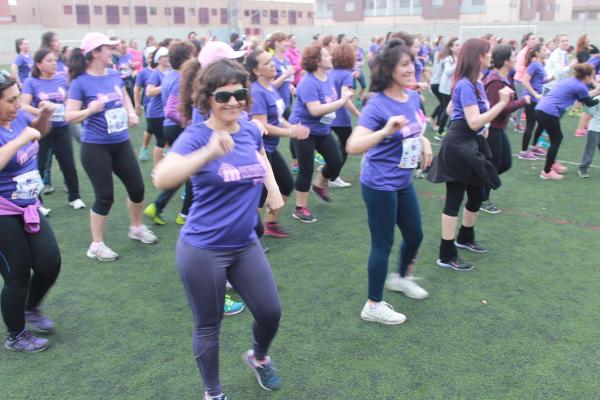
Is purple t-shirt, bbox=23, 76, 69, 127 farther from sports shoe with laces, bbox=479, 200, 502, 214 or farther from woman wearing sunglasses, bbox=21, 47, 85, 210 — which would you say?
sports shoe with laces, bbox=479, 200, 502, 214

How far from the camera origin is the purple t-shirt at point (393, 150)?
359cm

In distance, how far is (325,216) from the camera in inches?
255

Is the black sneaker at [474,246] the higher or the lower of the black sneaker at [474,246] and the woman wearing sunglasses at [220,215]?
the lower

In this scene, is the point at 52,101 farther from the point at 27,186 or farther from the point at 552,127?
the point at 552,127

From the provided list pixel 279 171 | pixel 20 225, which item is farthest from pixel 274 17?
pixel 20 225

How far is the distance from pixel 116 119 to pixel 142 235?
1349mm

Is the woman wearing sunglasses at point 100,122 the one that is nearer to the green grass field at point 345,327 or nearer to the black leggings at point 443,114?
the green grass field at point 345,327

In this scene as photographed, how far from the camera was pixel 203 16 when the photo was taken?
2114 inches

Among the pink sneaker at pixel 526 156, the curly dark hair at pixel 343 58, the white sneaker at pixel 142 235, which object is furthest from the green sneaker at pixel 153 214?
the pink sneaker at pixel 526 156

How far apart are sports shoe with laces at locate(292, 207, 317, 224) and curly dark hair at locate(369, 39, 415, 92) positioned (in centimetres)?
284

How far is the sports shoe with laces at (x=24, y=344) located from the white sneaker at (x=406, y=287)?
2743mm

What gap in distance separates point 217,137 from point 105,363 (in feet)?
6.72

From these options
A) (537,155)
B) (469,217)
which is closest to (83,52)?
(469,217)

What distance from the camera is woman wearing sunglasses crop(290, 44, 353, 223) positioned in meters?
5.69
